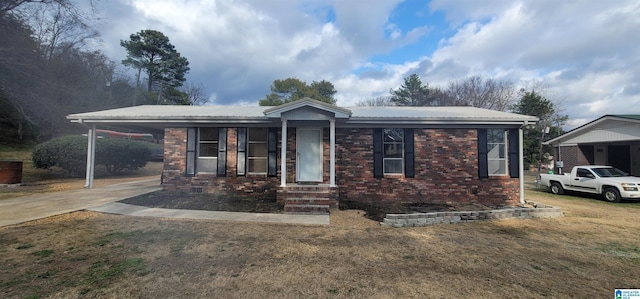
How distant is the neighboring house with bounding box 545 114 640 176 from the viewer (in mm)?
15391

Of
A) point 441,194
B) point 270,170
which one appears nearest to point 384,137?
point 441,194

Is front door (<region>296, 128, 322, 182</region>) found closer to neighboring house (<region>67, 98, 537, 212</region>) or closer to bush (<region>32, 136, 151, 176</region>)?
neighboring house (<region>67, 98, 537, 212</region>)

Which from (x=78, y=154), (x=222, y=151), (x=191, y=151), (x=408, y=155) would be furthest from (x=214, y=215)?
(x=78, y=154)

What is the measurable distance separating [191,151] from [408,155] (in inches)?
300

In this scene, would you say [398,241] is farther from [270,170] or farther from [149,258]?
[270,170]

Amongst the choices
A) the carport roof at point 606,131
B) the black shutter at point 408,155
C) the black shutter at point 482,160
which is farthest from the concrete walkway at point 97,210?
the carport roof at point 606,131

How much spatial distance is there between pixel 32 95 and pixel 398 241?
73.2 feet

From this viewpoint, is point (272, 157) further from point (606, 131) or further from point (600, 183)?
point (606, 131)

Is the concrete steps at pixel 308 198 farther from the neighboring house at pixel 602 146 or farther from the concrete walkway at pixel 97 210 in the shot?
the neighboring house at pixel 602 146

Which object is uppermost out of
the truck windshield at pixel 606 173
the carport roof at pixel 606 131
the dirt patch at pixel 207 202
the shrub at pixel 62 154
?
the carport roof at pixel 606 131

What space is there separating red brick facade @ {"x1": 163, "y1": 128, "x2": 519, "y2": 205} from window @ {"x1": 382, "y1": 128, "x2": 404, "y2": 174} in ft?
0.99

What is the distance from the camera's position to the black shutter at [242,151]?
Answer: 10047 mm

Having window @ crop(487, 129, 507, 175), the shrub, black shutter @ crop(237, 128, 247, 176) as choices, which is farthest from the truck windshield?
the shrub

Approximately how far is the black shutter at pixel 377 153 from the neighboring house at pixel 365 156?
0.11ft
